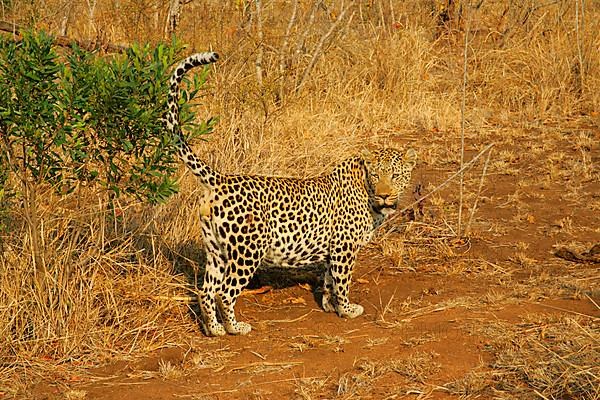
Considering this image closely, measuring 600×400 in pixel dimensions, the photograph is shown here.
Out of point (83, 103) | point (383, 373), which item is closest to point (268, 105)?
point (83, 103)

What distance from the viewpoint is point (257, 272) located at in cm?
772

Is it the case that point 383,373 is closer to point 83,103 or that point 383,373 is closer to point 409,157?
point 409,157

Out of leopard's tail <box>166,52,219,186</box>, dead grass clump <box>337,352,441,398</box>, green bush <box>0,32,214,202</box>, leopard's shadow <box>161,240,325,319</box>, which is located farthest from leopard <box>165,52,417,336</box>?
dead grass clump <box>337,352,441,398</box>

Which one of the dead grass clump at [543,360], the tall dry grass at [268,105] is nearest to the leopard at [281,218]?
the tall dry grass at [268,105]

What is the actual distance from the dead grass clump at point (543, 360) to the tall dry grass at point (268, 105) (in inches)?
91.2

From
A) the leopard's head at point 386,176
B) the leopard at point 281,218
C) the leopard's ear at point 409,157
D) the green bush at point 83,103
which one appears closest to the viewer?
the green bush at point 83,103

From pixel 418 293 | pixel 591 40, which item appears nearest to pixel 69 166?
pixel 418 293

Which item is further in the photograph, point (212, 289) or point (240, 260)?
point (212, 289)

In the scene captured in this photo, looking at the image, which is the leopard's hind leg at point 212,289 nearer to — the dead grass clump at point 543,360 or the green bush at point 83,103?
the green bush at point 83,103

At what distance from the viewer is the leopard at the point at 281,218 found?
6348 millimetres

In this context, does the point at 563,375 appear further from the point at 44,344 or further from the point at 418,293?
the point at 44,344

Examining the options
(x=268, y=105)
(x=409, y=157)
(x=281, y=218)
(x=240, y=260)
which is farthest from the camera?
(x=268, y=105)

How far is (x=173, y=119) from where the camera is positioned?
609 cm

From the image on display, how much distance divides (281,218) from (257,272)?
1176 mm
